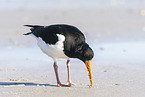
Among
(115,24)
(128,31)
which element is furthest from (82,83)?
(115,24)

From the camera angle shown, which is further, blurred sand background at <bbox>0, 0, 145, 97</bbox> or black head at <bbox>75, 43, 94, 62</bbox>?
black head at <bbox>75, 43, 94, 62</bbox>

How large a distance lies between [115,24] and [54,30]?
35.7ft

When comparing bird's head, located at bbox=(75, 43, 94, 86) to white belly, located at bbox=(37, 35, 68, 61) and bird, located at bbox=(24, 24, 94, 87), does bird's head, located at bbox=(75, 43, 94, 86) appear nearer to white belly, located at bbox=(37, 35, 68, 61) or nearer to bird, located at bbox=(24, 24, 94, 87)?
bird, located at bbox=(24, 24, 94, 87)

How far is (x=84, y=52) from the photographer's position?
17.1 ft

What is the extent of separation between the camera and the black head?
5.22m

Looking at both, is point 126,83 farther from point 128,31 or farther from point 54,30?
point 128,31

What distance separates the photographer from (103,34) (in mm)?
12719

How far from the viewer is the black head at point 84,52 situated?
5.22 meters

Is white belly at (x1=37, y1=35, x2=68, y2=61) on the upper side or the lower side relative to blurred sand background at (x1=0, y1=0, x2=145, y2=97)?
upper

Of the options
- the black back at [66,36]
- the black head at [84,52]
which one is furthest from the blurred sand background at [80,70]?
the black back at [66,36]

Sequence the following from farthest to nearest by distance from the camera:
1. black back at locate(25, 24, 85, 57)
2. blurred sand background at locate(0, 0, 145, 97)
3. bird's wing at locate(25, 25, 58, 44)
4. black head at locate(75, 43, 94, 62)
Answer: bird's wing at locate(25, 25, 58, 44) < black back at locate(25, 24, 85, 57) < black head at locate(75, 43, 94, 62) < blurred sand background at locate(0, 0, 145, 97)

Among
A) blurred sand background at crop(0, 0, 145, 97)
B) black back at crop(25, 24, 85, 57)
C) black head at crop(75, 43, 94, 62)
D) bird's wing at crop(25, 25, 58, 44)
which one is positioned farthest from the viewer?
bird's wing at crop(25, 25, 58, 44)

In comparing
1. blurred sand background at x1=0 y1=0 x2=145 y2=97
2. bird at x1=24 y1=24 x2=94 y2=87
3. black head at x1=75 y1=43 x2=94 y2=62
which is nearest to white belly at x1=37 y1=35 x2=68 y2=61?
bird at x1=24 y1=24 x2=94 y2=87

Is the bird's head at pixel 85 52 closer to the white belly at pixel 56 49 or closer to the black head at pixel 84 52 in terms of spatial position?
the black head at pixel 84 52
